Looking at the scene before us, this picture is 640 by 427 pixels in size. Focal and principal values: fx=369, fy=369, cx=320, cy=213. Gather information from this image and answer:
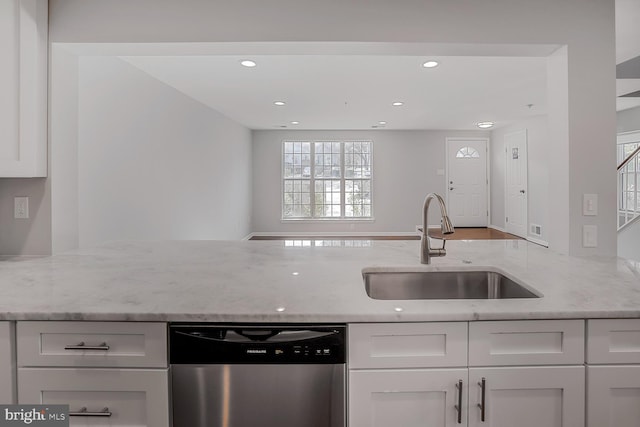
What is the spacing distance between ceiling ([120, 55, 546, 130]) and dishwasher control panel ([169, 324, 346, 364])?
2.87 meters

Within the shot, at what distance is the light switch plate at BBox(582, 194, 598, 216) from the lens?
187 cm

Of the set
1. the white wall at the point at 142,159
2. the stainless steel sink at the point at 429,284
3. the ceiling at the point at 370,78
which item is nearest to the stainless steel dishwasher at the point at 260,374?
the stainless steel sink at the point at 429,284

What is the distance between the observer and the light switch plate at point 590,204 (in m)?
1.87

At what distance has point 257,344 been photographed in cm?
106

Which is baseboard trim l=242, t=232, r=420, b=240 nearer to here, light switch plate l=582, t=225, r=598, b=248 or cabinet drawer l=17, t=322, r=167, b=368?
light switch plate l=582, t=225, r=598, b=248

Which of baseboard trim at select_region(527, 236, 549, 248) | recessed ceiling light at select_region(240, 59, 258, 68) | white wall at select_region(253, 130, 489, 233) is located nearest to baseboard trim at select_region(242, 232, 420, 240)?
white wall at select_region(253, 130, 489, 233)

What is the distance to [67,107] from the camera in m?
1.96

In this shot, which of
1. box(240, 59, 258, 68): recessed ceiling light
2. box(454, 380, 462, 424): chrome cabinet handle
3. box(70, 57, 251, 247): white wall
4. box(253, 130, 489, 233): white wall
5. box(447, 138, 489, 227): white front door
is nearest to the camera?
box(454, 380, 462, 424): chrome cabinet handle

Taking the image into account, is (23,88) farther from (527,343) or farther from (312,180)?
(312,180)

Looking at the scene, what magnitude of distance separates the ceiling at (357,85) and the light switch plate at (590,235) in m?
2.20

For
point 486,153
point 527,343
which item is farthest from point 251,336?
point 486,153

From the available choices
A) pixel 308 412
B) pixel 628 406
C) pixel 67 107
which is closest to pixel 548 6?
pixel 628 406

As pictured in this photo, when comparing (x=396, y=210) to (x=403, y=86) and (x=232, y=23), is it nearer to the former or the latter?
(x=403, y=86)

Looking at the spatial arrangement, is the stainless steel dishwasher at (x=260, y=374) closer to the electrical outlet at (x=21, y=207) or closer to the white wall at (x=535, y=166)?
the electrical outlet at (x=21, y=207)
